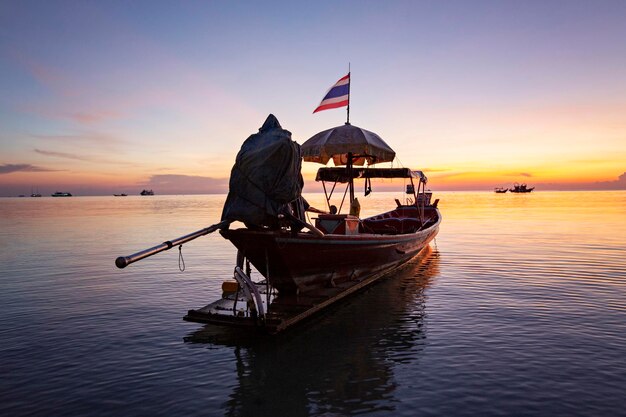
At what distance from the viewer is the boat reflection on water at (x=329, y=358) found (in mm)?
6680

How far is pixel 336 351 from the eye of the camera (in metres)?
8.90

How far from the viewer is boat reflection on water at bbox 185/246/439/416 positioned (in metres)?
6.68

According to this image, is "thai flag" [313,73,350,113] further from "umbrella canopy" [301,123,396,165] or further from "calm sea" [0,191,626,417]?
"calm sea" [0,191,626,417]

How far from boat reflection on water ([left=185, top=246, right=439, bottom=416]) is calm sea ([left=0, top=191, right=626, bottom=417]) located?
0.04 meters

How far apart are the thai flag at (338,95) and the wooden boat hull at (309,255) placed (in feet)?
20.5

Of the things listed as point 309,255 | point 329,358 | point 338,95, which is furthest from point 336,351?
point 338,95

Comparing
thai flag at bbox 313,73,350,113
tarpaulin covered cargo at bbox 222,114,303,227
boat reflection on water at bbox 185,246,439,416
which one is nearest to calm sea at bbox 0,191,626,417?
boat reflection on water at bbox 185,246,439,416

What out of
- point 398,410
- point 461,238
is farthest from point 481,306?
point 461,238

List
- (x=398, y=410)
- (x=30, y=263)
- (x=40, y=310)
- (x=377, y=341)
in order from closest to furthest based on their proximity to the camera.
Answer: (x=398, y=410) < (x=377, y=341) < (x=40, y=310) < (x=30, y=263)

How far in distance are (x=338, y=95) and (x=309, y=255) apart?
8.95m

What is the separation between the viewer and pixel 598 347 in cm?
889

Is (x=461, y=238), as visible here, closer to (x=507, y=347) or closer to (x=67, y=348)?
(x=507, y=347)

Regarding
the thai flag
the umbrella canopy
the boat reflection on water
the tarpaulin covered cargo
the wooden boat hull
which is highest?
the thai flag

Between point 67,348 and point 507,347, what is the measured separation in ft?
31.7
